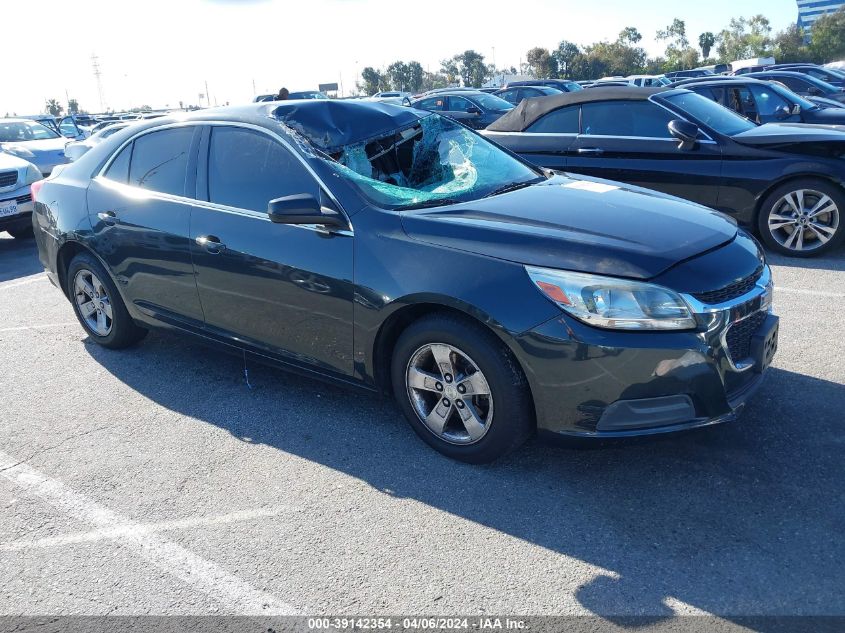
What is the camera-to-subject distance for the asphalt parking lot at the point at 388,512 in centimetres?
269

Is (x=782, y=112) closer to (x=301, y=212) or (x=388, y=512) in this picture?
(x=301, y=212)

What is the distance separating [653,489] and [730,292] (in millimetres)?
929

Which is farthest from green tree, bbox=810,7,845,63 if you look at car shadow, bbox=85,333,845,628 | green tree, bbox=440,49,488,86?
car shadow, bbox=85,333,845,628

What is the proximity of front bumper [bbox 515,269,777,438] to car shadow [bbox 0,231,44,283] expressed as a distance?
7.15 m

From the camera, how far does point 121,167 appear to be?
4.88 m

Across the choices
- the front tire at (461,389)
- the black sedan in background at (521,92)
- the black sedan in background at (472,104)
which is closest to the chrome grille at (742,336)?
the front tire at (461,389)

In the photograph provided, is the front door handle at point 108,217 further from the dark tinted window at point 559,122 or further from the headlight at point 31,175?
the headlight at point 31,175

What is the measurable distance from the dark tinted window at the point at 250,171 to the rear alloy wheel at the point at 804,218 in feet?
16.1

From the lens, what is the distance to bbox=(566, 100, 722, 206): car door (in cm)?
704

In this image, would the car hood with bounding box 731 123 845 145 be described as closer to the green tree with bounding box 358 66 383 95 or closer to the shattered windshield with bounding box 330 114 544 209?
the shattered windshield with bounding box 330 114 544 209

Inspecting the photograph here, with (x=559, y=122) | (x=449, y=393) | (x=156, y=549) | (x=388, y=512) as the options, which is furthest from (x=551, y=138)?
(x=156, y=549)

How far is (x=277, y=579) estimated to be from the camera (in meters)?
2.83

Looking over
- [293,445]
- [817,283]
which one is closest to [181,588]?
[293,445]

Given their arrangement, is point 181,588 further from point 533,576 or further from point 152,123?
point 152,123
